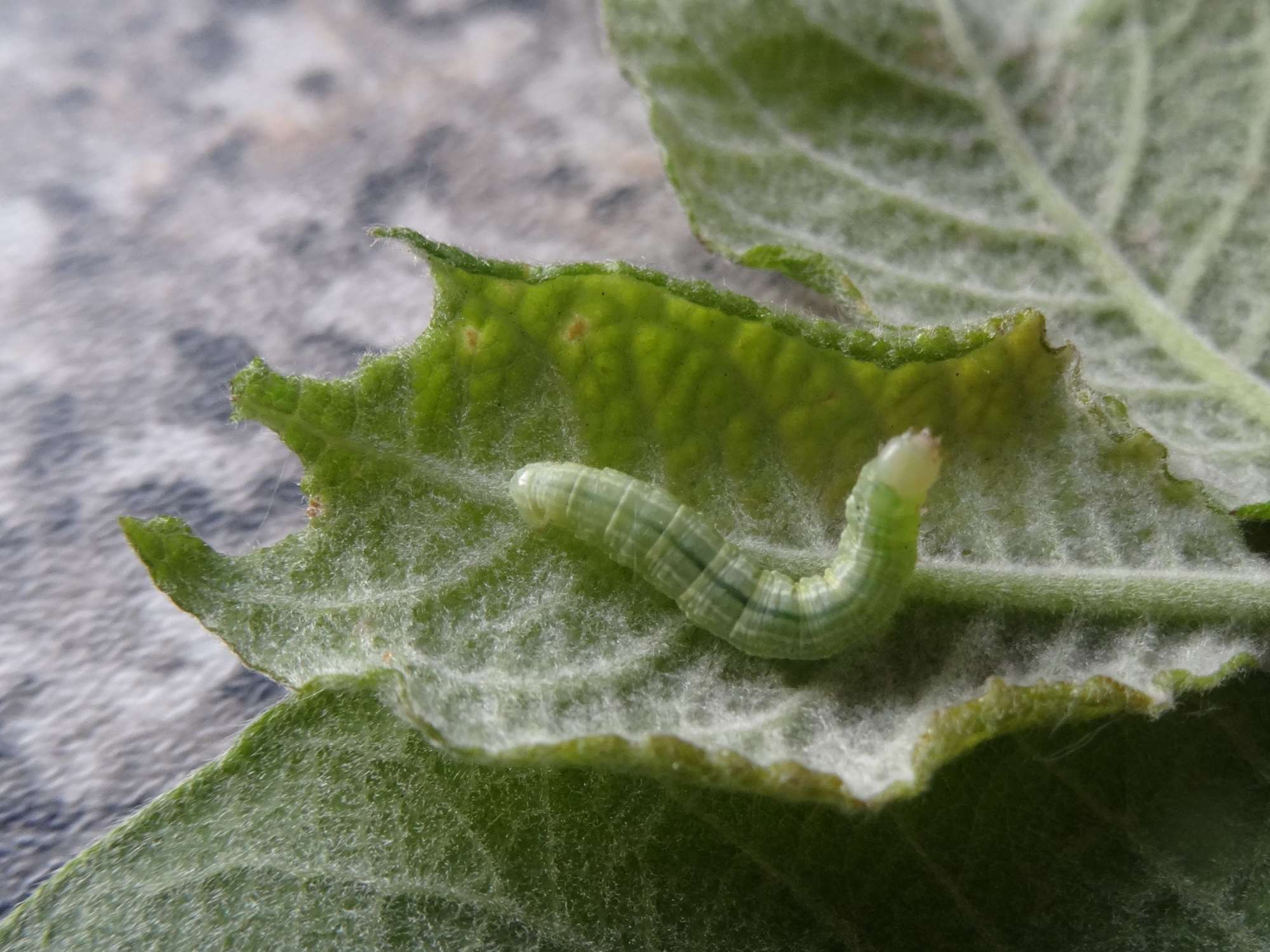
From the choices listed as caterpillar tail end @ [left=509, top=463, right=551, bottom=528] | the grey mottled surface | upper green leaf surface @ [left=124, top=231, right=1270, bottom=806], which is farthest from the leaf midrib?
caterpillar tail end @ [left=509, top=463, right=551, bottom=528]

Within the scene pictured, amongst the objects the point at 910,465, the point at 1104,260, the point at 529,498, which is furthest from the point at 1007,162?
the point at 529,498

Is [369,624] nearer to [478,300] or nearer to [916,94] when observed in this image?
[478,300]

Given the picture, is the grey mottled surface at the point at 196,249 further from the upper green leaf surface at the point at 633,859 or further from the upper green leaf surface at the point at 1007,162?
the upper green leaf surface at the point at 633,859

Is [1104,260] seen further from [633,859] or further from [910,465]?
[633,859]

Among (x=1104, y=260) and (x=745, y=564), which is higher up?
(x=1104, y=260)

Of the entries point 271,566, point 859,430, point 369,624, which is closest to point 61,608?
point 271,566

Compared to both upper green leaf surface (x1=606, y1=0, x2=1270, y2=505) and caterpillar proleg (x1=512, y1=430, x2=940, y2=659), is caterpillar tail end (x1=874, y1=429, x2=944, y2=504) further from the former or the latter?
upper green leaf surface (x1=606, y1=0, x2=1270, y2=505)
